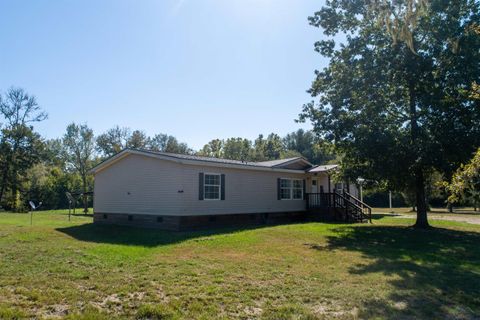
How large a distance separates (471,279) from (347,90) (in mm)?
10058

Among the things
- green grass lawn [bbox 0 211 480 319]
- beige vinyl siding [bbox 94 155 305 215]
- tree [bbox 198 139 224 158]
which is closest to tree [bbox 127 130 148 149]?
tree [bbox 198 139 224 158]

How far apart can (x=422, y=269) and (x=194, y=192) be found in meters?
9.05

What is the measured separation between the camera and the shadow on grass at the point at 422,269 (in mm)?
5074

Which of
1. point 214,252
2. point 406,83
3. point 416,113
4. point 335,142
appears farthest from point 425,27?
point 214,252

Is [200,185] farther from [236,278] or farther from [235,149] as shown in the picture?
[235,149]

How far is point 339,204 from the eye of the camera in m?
19.5

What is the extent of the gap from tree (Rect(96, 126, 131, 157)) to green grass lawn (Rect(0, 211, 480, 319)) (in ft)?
111

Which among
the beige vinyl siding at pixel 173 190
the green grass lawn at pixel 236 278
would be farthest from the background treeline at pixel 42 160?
the green grass lawn at pixel 236 278

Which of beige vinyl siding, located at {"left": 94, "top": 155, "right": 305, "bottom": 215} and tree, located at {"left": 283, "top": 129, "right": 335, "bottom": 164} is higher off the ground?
tree, located at {"left": 283, "top": 129, "right": 335, "bottom": 164}

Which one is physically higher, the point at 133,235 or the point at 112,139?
the point at 112,139

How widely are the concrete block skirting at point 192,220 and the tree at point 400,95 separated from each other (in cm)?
459

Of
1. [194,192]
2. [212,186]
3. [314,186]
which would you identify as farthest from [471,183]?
[314,186]

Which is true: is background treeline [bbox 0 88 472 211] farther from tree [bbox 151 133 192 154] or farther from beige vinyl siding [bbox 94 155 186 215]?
beige vinyl siding [bbox 94 155 186 215]

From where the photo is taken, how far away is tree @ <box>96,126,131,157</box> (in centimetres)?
4412
